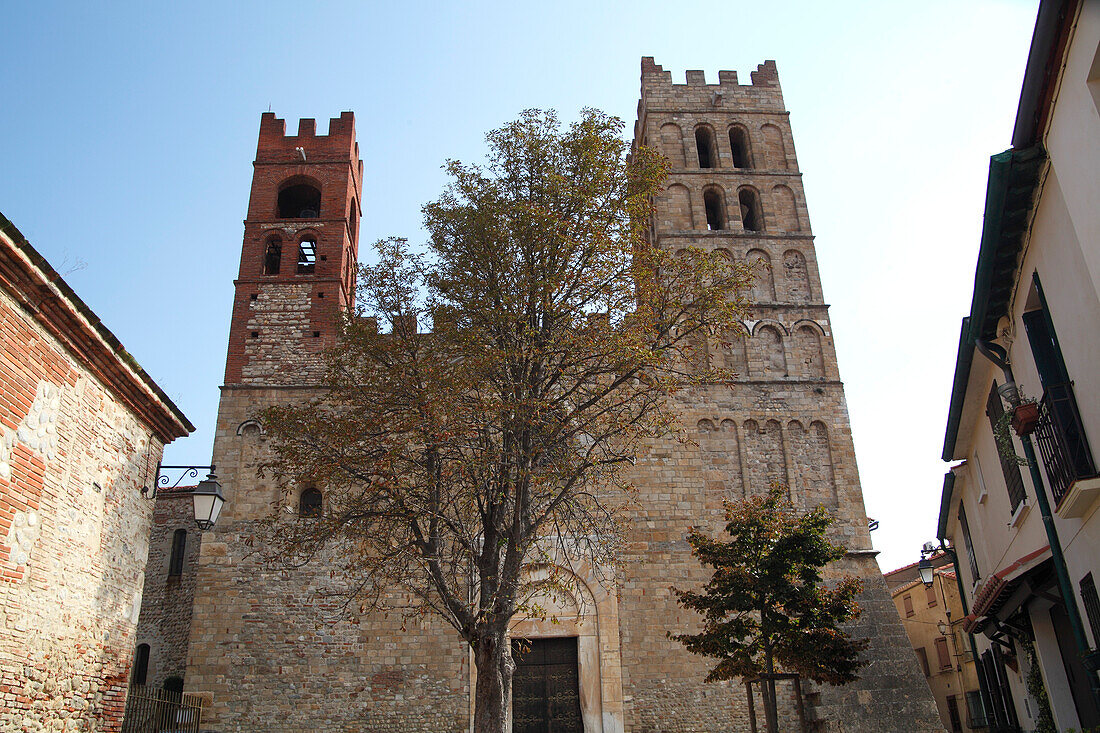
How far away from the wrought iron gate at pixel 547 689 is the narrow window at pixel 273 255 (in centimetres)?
1134

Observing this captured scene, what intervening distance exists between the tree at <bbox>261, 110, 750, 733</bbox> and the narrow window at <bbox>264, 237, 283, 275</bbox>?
412 inches

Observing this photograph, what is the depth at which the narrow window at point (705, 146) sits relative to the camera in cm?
2527

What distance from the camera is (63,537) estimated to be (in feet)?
28.0

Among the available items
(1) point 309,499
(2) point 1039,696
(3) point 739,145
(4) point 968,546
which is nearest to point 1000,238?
(2) point 1039,696

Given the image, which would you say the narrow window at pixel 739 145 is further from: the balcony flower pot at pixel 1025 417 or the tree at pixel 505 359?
the balcony flower pot at pixel 1025 417

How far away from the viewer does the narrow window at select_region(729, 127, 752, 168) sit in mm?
25328

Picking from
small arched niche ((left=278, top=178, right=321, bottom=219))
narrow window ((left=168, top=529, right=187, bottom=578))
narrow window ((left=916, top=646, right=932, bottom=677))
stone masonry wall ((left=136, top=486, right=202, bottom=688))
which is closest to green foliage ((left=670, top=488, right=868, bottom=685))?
stone masonry wall ((left=136, top=486, right=202, bottom=688))

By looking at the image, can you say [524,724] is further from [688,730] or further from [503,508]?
[503,508]

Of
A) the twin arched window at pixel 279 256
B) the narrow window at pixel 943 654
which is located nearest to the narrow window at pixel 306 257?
the twin arched window at pixel 279 256

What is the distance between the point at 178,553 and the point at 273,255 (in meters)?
8.32

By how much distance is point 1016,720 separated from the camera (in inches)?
615

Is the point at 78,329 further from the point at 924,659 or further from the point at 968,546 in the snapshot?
the point at 924,659

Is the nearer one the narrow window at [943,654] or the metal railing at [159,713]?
the metal railing at [159,713]

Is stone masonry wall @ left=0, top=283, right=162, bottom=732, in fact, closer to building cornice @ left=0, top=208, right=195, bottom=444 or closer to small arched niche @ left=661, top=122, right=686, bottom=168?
building cornice @ left=0, top=208, right=195, bottom=444
